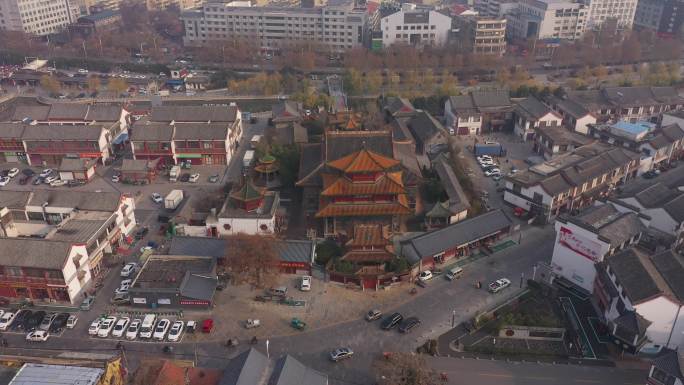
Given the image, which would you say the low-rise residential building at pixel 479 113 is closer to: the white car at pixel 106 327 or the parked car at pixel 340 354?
the parked car at pixel 340 354

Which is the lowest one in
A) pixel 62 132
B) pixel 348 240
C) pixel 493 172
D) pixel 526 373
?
pixel 526 373

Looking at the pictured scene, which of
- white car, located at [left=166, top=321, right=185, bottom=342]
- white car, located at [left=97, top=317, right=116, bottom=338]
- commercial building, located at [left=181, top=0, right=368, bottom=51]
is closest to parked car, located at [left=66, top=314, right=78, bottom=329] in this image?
white car, located at [left=97, top=317, right=116, bottom=338]

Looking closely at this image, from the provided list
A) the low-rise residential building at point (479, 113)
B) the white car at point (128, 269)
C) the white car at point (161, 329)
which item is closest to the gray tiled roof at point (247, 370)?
the white car at point (161, 329)

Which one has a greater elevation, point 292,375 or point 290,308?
→ point 292,375

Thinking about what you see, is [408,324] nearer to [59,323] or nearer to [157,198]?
[59,323]

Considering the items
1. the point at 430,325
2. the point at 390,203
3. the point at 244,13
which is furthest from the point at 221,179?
the point at 244,13

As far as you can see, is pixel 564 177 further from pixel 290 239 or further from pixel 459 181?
pixel 290 239

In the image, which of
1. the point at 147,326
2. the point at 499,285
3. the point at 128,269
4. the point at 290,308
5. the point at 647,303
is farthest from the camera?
the point at 128,269

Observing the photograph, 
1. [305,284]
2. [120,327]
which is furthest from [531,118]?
[120,327]

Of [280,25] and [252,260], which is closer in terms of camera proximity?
[252,260]
